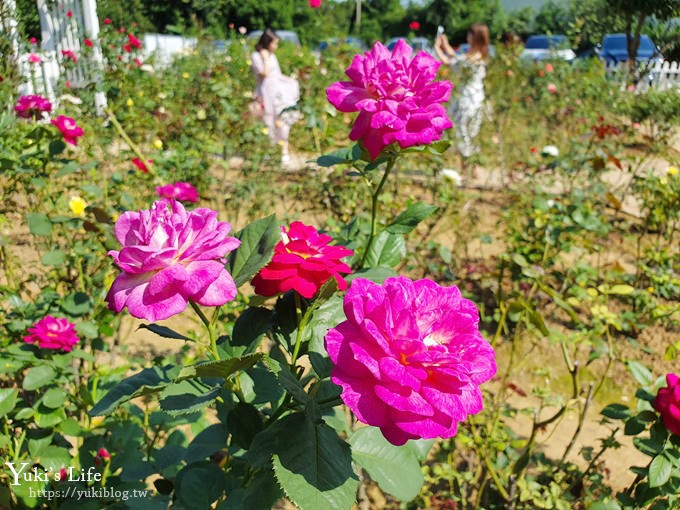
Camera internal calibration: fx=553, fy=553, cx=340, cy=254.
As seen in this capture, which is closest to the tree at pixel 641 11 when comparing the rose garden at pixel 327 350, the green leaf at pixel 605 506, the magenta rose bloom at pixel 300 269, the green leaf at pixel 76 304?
the rose garden at pixel 327 350

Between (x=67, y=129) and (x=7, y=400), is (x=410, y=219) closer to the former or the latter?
(x=7, y=400)

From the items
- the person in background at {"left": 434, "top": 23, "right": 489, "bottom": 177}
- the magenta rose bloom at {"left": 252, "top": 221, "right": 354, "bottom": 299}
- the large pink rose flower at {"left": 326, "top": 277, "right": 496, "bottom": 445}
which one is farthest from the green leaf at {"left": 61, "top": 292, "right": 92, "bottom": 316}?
the person in background at {"left": 434, "top": 23, "right": 489, "bottom": 177}

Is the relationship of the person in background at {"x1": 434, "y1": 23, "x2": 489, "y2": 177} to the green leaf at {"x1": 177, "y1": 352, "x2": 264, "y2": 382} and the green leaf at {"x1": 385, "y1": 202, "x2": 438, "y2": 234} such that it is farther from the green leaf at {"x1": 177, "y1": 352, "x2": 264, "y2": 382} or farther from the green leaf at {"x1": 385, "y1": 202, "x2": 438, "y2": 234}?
the green leaf at {"x1": 177, "y1": 352, "x2": 264, "y2": 382}

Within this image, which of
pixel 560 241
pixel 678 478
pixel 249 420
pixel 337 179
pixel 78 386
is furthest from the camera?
pixel 337 179

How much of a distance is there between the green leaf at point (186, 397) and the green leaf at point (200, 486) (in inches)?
9.1

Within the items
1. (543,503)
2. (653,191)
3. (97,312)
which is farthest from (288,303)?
(653,191)

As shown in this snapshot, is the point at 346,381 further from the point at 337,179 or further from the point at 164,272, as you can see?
the point at 337,179

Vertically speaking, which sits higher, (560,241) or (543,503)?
(560,241)

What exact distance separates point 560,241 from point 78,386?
2109 mm

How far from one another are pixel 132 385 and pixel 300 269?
0.25 m

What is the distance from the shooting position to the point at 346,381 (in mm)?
506

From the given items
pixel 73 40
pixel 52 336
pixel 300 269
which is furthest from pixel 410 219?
pixel 73 40

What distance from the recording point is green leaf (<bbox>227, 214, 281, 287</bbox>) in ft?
2.02

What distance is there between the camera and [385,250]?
953mm
